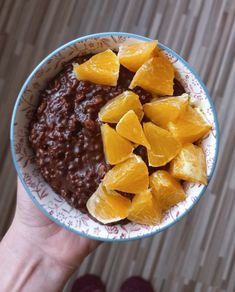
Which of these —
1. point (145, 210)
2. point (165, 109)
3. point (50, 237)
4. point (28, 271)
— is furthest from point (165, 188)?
point (28, 271)

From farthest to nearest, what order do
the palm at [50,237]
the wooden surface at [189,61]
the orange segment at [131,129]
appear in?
1. the wooden surface at [189,61]
2. the palm at [50,237]
3. the orange segment at [131,129]

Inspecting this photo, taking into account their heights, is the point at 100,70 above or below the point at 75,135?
above

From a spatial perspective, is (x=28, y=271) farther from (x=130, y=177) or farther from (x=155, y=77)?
(x=155, y=77)

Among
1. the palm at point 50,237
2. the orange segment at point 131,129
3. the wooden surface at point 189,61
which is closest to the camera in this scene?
the orange segment at point 131,129

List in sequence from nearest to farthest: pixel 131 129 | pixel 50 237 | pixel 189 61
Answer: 1. pixel 131 129
2. pixel 50 237
3. pixel 189 61

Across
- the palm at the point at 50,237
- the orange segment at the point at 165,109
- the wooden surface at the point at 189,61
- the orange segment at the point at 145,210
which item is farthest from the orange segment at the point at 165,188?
the wooden surface at the point at 189,61

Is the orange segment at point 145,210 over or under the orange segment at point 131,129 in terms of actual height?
under

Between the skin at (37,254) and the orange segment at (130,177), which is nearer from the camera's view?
the orange segment at (130,177)

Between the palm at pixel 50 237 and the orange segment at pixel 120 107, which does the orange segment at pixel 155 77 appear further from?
the palm at pixel 50 237
